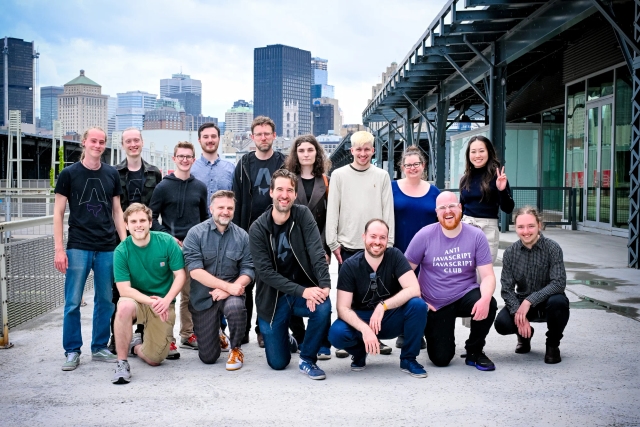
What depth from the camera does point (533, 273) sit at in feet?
16.5

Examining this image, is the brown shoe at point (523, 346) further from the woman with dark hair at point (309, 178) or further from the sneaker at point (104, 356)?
the sneaker at point (104, 356)

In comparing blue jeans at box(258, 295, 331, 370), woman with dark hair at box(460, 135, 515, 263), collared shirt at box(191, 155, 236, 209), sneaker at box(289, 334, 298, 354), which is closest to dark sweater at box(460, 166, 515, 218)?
woman with dark hair at box(460, 135, 515, 263)

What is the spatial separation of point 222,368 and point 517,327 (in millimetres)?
2305

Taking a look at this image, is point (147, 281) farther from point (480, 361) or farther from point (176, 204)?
point (480, 361)

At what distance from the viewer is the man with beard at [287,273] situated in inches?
187

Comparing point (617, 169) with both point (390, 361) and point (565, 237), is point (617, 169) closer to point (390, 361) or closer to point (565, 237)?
point (565, 237)

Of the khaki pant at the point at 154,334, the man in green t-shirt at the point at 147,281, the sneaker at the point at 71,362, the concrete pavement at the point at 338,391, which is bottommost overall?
the concrete pavement at the point at 338,391

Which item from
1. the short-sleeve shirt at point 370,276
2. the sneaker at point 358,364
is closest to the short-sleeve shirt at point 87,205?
the short-sleeve shirt at point 370,276

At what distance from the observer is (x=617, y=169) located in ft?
47.4

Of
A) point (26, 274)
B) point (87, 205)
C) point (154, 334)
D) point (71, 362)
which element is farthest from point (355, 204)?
point (26, 274)

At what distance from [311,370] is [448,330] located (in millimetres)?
1069

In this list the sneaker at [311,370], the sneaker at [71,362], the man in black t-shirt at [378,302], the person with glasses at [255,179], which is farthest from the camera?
the person with glasses at [255,179]

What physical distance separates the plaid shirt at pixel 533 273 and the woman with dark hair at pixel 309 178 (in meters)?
1.50

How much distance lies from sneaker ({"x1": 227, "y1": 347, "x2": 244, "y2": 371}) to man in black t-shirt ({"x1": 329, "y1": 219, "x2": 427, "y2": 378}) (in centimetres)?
73
